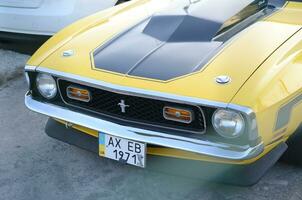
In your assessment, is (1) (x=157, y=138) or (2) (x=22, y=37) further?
(2) (x=22, y=37)

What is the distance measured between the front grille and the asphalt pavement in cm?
56

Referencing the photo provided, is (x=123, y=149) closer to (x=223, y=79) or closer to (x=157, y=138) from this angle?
(x=157, y=138)

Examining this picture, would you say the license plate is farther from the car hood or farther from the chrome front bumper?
the car hood

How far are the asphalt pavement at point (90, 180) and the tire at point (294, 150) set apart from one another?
0.37ft

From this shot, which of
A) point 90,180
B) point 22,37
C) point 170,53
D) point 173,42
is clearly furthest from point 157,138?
point 22,37

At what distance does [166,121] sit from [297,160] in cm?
101

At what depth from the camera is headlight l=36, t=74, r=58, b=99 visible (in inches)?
124

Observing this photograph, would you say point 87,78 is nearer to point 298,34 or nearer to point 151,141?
point 151,141

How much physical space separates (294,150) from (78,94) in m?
1.44

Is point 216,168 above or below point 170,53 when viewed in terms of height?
below

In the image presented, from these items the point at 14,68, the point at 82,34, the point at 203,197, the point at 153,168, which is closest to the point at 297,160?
the point at 203,197

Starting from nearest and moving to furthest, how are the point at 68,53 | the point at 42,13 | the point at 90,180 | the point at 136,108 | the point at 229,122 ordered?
1. the point at 229,122
2. the point at 136,108
3. the point at 68,53
4. the point at 90,180
5. the point at 42,13

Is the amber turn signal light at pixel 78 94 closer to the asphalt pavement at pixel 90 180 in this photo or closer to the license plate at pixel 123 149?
the license plate at pixel 123 149

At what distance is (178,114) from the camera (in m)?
2.72
